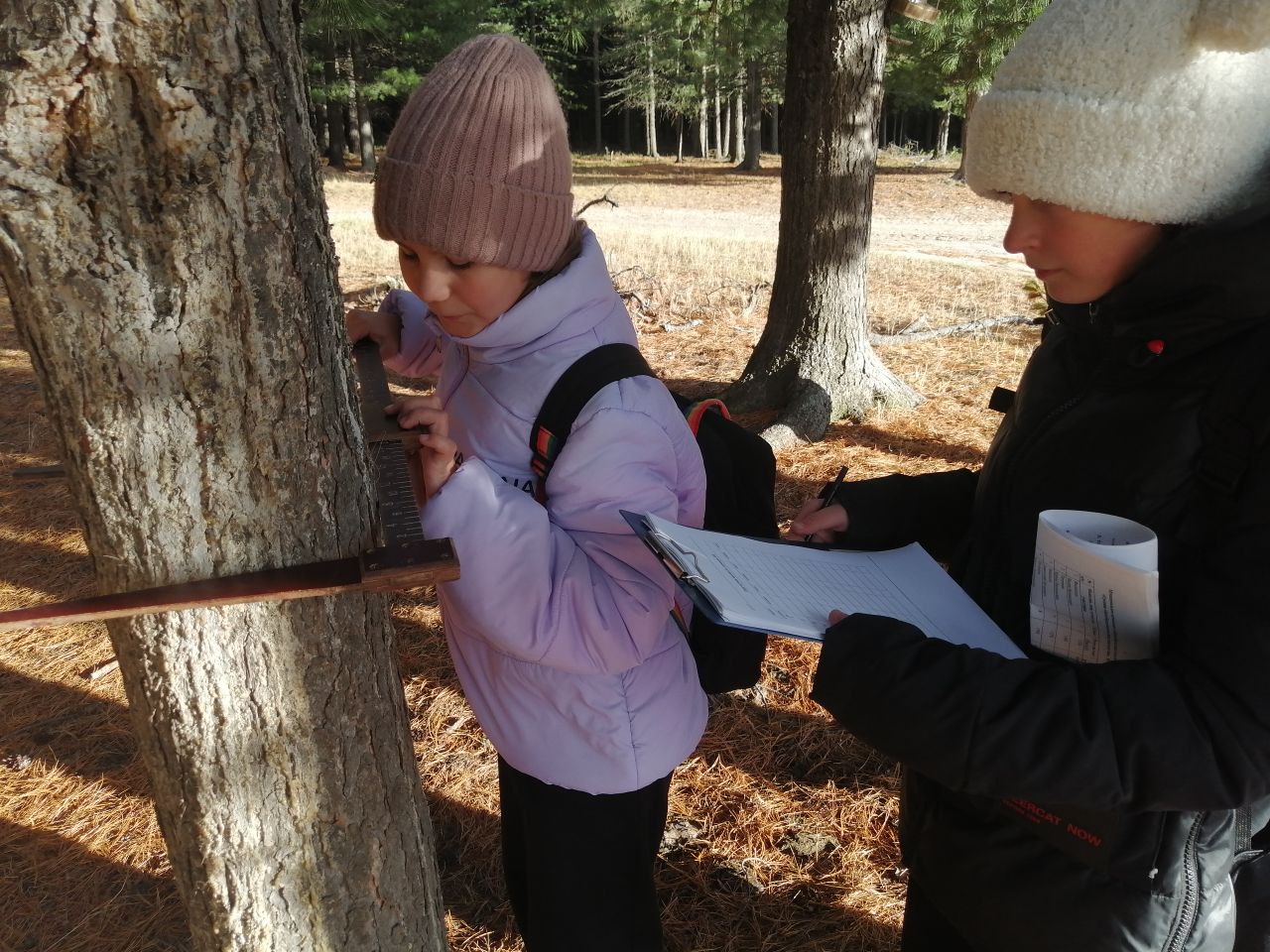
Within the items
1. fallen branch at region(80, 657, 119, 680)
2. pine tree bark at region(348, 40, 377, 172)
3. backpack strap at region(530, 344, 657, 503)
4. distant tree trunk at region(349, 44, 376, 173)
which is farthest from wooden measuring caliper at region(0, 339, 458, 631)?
distant tree trunk at region(349, 44, 376, 173)

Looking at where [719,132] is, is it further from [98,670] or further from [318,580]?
Result: [318,580]

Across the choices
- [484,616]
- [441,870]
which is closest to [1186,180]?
[484,616]

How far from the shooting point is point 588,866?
5.34 ft

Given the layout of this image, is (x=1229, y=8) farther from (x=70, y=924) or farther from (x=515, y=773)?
(x=70, y=924)

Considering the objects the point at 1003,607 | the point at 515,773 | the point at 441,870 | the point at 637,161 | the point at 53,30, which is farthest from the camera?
the point at 637,161

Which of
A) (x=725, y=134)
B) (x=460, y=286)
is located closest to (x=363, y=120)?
(x=725, y=134)

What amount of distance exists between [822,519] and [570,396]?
1.71 feet

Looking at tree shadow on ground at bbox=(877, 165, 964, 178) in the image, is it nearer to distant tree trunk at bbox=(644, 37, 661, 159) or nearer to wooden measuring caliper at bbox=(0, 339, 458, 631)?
distant tree trunk at bbox=(644, 37, 661, 159)

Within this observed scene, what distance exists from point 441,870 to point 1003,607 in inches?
68.8

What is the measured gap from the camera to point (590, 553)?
1.40 m

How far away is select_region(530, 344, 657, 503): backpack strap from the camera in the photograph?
1.43 m

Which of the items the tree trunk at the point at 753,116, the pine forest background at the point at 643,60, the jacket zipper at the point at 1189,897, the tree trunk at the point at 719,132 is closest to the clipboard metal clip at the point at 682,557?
the jacket zipper at the point at 1189,897

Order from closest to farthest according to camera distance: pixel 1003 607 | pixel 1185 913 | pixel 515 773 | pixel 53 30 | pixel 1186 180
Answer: pixel 53 30
pixel 1186 180
pixel 1185 913
pixel 1003 607
pixel 515 773

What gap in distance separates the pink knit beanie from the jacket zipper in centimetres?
128
